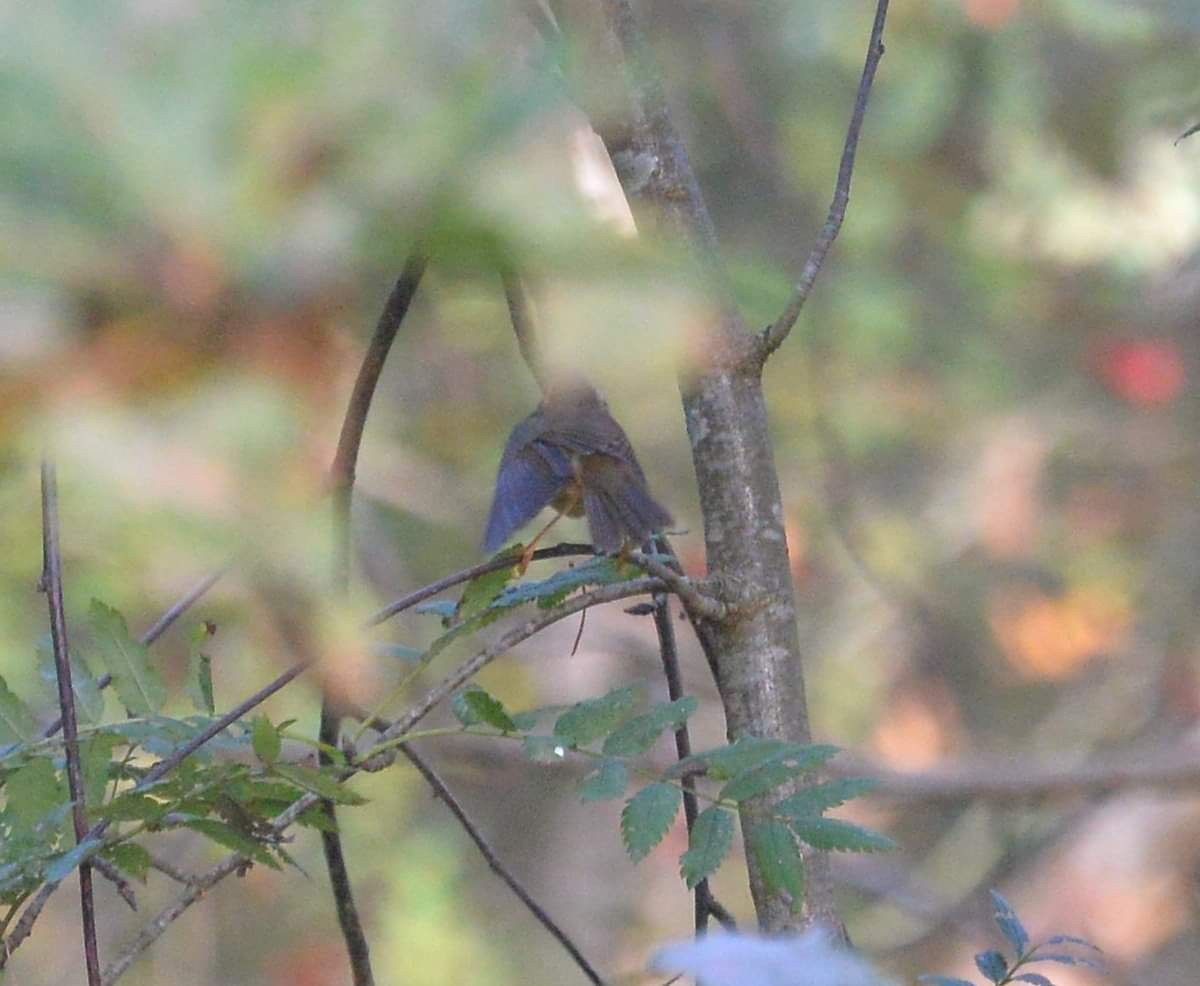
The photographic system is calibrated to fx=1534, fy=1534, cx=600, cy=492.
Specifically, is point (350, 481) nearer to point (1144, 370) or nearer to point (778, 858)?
point (778, 858)

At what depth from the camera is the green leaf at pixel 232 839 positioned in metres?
1.14

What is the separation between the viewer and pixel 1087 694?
613cm

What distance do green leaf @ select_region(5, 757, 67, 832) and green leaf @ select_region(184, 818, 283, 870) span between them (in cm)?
14

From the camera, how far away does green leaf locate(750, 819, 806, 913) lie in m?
1.16

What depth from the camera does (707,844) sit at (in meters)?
1.17

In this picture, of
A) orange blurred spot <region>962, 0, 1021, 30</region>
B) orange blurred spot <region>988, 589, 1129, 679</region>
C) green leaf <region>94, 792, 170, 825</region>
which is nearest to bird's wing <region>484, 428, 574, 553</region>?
green leaf <region>94, 792, 170, 825</region>

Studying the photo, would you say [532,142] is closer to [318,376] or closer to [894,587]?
[318,376]

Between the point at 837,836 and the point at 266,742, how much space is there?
0.43 meters

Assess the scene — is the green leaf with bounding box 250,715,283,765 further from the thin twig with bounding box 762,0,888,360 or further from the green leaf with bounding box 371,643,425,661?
the thin twig with bounding box 762,0,888,360

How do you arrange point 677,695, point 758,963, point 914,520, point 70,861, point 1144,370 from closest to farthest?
point 758,963 < point 70,861 < point 677,695 < point 1144,370 < point 914,520

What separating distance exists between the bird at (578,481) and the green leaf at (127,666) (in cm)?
45

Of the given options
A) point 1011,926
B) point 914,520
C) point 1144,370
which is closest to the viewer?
point 1011,926

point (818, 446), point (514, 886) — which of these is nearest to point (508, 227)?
point (514, 886)

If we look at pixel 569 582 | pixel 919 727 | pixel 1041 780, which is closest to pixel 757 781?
pixel 569 582
